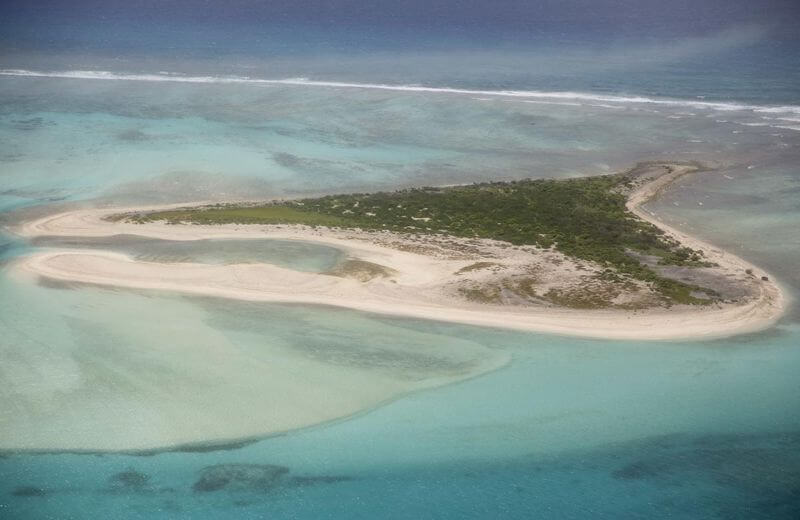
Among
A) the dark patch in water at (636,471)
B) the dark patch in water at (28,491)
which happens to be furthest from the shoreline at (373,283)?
the dark patch in water at (28,491)

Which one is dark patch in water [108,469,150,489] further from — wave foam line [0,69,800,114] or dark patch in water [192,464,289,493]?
wave foam line [0,69,800,114]

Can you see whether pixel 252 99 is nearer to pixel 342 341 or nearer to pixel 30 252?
pixel 30 252

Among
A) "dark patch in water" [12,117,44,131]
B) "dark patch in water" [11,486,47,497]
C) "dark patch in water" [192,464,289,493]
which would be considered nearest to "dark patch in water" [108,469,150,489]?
"dark patch in water" [192,464,289,493]

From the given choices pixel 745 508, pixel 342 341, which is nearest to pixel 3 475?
pixel 342 341

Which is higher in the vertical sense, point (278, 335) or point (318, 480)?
point (278, 335)

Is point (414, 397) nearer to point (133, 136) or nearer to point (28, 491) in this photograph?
point (28, 491)

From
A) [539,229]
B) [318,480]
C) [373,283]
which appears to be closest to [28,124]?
[373,283]

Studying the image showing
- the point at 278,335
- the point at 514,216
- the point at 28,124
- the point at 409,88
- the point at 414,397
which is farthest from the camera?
the point at 409,88
